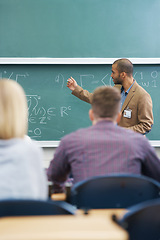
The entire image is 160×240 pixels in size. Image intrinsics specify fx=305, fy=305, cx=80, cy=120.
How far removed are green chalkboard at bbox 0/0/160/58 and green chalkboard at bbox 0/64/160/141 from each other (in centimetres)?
20

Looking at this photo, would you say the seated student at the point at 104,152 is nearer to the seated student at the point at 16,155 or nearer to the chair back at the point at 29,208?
the seated student at the point at 16,155

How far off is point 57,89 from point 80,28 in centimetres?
91

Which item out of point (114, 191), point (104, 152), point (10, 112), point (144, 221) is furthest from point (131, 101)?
point (144, 221)

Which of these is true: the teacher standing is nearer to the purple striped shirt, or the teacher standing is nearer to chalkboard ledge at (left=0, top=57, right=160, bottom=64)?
chalkboard ledge at (left=0, top=57, right=160, bottom=64)

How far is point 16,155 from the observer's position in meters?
1.36

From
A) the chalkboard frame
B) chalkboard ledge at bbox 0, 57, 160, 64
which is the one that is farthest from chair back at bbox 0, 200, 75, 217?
chalkboard ledge at bbox 0, 57, 160, 64

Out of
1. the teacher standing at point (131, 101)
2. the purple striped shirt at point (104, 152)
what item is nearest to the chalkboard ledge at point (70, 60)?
the teacher standing at point (131, 101)

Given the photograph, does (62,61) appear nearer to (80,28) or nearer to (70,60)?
(70,60)

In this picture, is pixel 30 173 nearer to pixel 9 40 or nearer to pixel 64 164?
pixel 64 164

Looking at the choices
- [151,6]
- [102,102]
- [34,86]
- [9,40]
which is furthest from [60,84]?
[102,102]

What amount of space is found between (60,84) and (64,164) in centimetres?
247

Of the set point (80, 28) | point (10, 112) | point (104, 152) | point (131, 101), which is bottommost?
point (104, 152)

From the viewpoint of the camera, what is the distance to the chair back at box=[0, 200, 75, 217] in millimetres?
1004

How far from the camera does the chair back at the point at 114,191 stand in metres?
1.51
